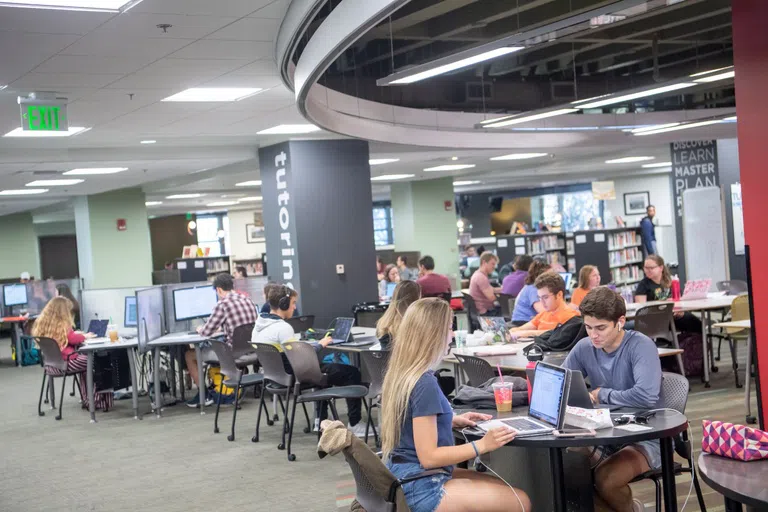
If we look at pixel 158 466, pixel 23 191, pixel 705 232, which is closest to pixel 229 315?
pixel 158 466

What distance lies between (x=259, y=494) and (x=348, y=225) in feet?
21.2

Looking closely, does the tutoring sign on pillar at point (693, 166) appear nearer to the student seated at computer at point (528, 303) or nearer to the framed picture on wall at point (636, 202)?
the student seated at computer at point (528, 303)

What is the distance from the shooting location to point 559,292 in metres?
7.20

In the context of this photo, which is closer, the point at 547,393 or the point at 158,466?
the point at 547,393

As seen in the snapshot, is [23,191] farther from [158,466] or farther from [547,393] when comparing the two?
[547,393]

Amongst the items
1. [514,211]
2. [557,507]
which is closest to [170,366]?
[557,507]

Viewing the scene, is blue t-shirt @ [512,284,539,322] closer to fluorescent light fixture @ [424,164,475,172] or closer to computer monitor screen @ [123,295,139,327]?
computer monitor screen @ [123,295,139,327]

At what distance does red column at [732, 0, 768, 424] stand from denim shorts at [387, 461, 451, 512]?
84.7 inches

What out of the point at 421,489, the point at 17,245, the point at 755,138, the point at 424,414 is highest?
the point at 17,245

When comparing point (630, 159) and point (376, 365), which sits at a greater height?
point (630, 159)

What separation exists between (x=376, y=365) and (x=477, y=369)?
118cm

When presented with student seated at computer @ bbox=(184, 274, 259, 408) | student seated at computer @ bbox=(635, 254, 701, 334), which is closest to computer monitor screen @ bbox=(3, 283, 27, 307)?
student seated at computer @ bbox=(184, 274, 259, 408)

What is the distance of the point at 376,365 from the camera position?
6.68m

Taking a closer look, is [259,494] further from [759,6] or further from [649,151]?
[649,151]
